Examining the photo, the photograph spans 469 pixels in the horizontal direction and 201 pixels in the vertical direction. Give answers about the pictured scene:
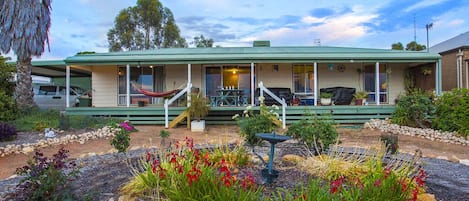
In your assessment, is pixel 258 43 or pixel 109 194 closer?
pixel 109 194

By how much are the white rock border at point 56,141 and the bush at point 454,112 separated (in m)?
9.41

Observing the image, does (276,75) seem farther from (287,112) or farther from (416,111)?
(416,111)

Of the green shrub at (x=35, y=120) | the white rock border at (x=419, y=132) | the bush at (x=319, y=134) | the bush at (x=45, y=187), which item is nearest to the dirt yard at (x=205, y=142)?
the white rock border at (x=419, y=132)

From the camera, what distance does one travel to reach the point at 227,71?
41.9 feet

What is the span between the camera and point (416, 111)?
9172mm

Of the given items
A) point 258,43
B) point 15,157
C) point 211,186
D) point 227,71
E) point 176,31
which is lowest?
point 15,157

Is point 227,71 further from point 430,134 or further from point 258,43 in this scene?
point 430,134

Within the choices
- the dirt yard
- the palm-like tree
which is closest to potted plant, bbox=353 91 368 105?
the dirt yard

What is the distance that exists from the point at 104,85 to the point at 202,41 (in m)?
23.3

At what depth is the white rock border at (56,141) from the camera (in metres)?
6.45

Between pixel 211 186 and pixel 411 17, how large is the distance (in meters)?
28.8

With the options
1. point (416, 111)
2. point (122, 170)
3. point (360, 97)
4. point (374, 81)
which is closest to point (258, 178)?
point (122, 170)

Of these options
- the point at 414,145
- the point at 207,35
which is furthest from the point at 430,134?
the point at 207,35

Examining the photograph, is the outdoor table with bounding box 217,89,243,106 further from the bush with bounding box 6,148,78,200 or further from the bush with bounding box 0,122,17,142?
the bush with bounding box 6,148,78,200
